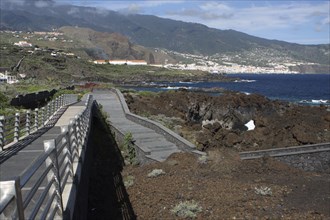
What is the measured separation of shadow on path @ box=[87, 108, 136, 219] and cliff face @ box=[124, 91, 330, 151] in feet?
14.0

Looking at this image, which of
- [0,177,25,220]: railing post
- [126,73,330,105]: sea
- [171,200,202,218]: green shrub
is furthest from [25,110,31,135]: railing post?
[126,73,330,105]: sea

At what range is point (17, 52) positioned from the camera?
114062mm

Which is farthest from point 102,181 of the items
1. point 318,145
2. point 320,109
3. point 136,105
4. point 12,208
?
point 320,109

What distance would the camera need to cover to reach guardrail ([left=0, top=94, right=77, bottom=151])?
1263 centimetres

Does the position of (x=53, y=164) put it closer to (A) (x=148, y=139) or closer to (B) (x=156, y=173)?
(B) (x=156, y=173)

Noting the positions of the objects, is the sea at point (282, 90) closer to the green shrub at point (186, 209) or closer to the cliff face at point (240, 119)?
the cliff face at point (240, 119)

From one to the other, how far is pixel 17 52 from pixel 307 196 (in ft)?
372

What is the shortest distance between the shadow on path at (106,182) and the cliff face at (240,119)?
14.0ft

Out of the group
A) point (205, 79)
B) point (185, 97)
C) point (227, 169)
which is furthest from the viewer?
point (205, 79)

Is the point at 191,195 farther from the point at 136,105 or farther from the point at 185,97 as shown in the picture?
the point at 185,97

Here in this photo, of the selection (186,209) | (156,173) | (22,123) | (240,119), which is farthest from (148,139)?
(240,119)

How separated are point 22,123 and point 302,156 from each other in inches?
451

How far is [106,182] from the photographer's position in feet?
45.6

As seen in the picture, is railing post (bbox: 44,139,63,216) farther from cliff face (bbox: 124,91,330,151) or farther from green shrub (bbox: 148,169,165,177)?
cliff face (bbox: 124,91,330,151)
